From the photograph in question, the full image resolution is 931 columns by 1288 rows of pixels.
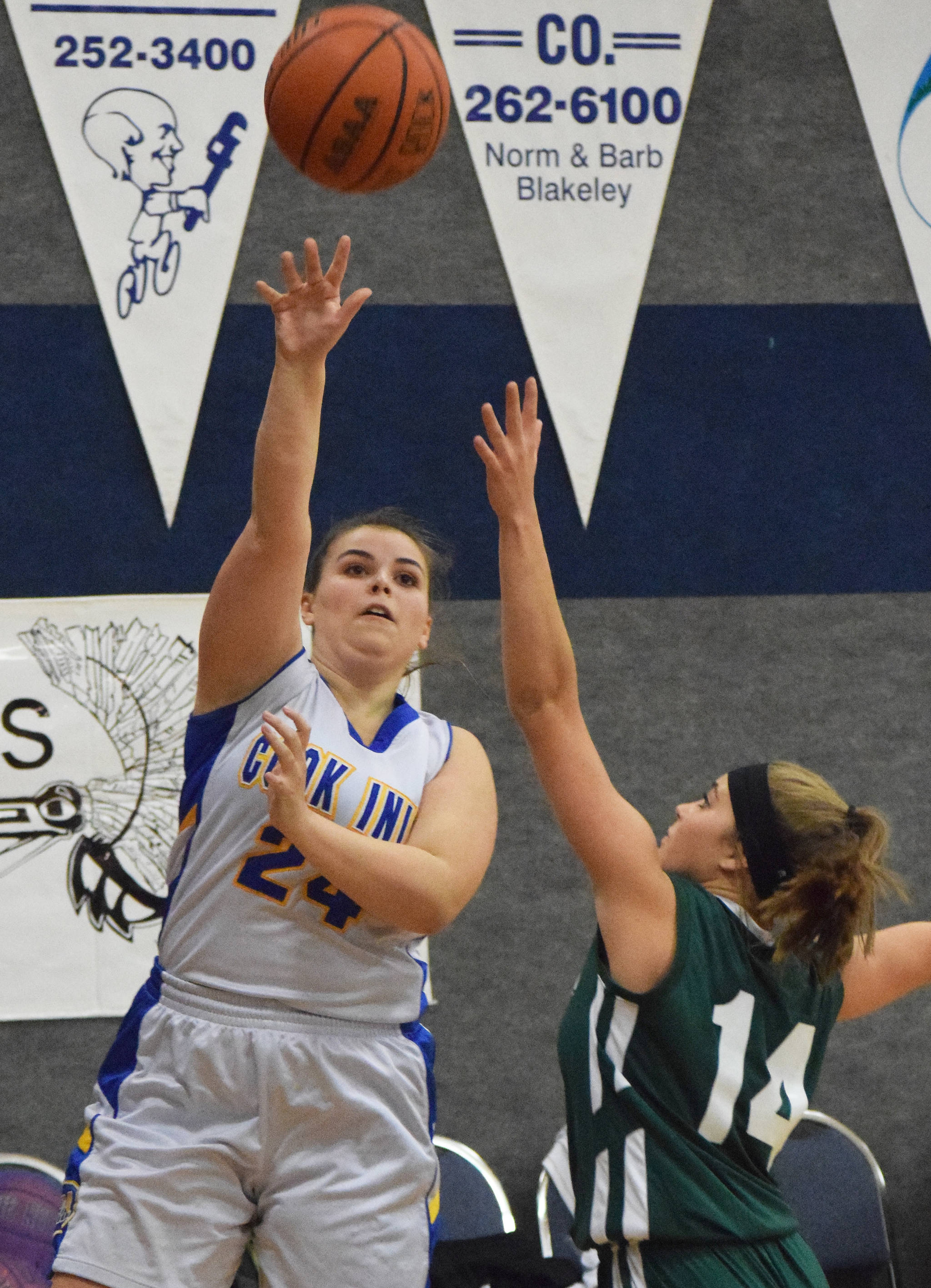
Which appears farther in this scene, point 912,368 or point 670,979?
point 912,368

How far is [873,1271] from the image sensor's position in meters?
3.63

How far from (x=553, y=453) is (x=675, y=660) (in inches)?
32.6

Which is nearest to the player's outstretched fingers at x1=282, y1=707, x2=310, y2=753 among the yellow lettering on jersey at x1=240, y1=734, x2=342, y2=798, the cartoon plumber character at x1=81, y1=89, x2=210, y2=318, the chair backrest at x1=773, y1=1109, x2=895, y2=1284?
the yellow lettering on jersey at x1=240, y1=734, x2=342, y2=798

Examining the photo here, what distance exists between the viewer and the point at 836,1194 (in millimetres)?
3664

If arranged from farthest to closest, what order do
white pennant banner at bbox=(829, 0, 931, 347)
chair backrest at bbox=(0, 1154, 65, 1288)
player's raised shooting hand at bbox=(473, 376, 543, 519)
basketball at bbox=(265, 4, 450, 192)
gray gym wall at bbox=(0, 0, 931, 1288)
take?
1. white pennant banner at bbox=(829, 0, 931, 347)
2. gray gym wall at bbox=(0, 0, 931, 1288)
3. chair backrest at bbox=(0, 1154, 65, 1288)
4. basketball at bbox=(265, 4, 450, 192)
5. player's raised shooting hand at bbox=(473, 376, 543, 519)

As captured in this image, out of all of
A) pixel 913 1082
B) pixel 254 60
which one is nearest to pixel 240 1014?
pixel 913 1082

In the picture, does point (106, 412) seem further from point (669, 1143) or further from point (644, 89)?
point (669, 1143)

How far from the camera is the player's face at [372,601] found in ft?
7.88

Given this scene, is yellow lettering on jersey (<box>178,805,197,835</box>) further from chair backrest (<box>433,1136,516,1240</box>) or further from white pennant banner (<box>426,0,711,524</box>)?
white pennant banner (<box>426,0,711,524</box>)

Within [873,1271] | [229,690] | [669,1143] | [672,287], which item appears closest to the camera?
[669,1143]

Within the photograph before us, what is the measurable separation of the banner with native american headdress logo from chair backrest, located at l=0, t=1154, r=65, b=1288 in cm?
57

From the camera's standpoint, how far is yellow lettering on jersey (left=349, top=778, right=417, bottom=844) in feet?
7.32

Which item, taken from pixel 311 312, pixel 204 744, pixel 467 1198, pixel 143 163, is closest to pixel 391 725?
pixel 204 744

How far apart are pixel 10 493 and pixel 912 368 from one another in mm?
3144
